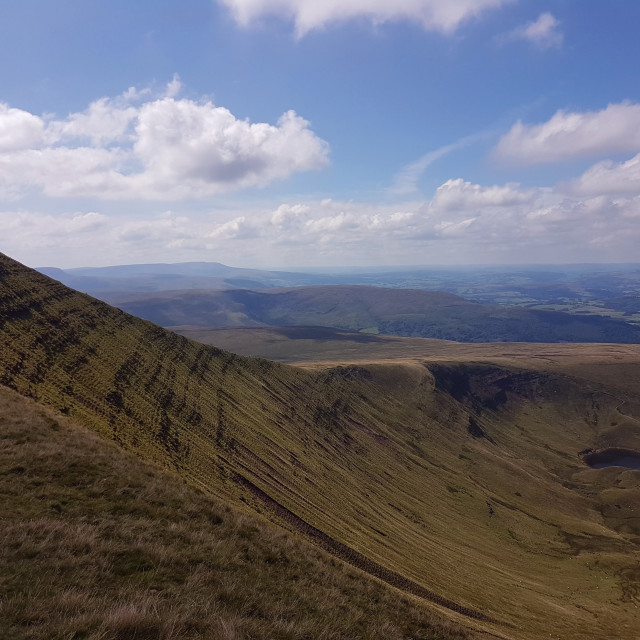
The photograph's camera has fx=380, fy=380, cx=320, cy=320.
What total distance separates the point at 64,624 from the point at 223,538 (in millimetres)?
10343

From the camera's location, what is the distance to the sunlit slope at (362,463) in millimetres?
36938

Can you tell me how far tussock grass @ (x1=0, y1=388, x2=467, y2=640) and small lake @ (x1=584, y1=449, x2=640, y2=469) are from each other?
130 meters

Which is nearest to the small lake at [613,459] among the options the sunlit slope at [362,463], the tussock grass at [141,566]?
the sunlit slope at [362,463]

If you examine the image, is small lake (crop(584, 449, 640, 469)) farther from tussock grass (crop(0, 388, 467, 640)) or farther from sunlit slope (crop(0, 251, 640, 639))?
tussock grass (crop(0, 388, 467, 640))

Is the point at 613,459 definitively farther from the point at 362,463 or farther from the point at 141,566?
the point at 141,566

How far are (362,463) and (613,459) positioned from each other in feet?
331

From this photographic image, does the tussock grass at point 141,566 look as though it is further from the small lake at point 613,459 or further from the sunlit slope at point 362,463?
the small lake at point 613,459

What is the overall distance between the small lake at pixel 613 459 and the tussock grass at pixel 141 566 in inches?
5112

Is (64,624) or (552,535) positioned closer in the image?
(64,624)

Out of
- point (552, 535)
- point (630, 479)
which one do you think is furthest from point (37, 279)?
point (630, 479)

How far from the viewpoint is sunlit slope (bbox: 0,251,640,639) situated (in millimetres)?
36938

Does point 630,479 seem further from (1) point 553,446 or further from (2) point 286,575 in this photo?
(2) point 286,575

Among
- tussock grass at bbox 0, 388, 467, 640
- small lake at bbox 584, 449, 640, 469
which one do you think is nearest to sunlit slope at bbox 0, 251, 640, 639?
small lake at bbox 584, 449, 640, 469

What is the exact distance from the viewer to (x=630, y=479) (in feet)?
325
